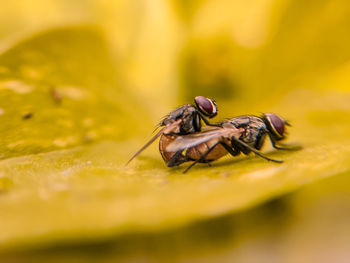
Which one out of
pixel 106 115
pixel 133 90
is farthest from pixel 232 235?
pixel 133 90

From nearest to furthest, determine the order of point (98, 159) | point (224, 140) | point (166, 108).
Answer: point (98, 159), point (224, 140), point (166, 108)

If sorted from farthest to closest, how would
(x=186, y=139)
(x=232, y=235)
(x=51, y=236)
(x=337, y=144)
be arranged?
(x=186, y=139)
(x=337, y=144)
(x=232, y=235)
(x=51, y=236)

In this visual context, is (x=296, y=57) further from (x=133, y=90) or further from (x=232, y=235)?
(x=232, y=235)

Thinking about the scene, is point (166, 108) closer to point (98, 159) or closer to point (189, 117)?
point (189, 117)

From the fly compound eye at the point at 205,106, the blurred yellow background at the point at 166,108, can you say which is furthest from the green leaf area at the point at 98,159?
the fly compound eye at the point at 205,106

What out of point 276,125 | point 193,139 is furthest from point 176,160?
point 276,125

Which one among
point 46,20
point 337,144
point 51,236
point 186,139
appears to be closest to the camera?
point 51,236
